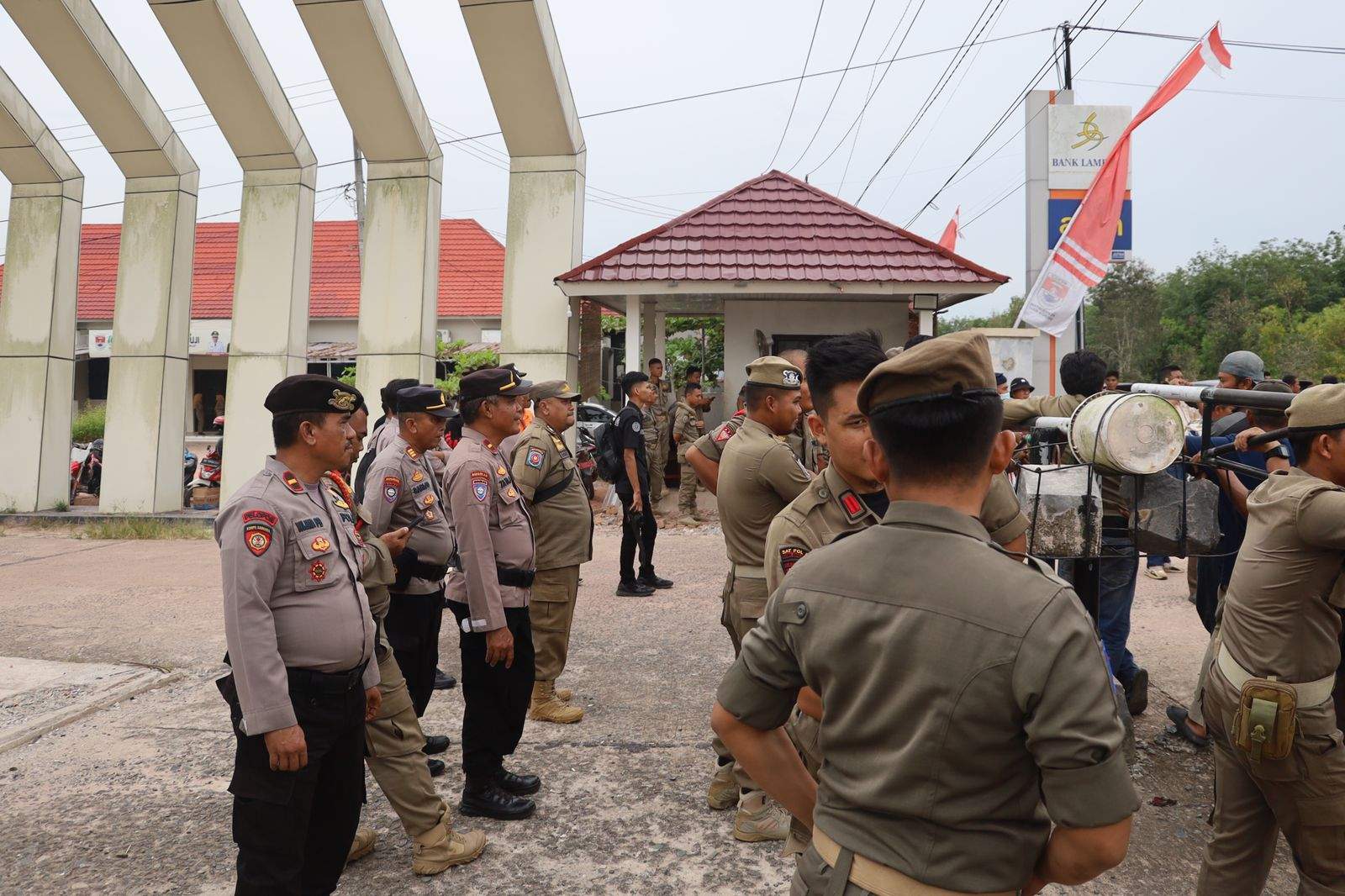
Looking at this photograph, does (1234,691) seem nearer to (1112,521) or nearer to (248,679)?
(1112,521)

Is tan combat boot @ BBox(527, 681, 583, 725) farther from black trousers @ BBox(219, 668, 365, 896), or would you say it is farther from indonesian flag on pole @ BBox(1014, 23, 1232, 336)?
indonesian flag on pole @ BBox(1014, 23, 1232, 336)

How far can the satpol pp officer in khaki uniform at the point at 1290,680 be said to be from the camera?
7.92 ft

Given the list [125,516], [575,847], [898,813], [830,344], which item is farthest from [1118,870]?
[125,516]

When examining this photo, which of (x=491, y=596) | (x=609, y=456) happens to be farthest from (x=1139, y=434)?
(x=609, y=456)

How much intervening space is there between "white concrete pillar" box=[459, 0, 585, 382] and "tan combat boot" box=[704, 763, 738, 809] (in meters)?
7.89

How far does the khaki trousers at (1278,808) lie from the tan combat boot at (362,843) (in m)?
2.79

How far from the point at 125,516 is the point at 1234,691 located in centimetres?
1235

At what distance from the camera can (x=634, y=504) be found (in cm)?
786

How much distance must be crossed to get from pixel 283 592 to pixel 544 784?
6.15ft

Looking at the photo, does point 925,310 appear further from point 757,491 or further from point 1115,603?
point 757,491

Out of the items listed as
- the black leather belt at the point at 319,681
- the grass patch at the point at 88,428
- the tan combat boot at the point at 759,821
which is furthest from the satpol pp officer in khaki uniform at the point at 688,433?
the grass patch at the point at 88,428

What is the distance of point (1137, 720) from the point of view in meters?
4.82

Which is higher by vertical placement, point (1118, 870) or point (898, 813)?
point (898, 813)

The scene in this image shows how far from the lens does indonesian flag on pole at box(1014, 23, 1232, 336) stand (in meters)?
9.61
